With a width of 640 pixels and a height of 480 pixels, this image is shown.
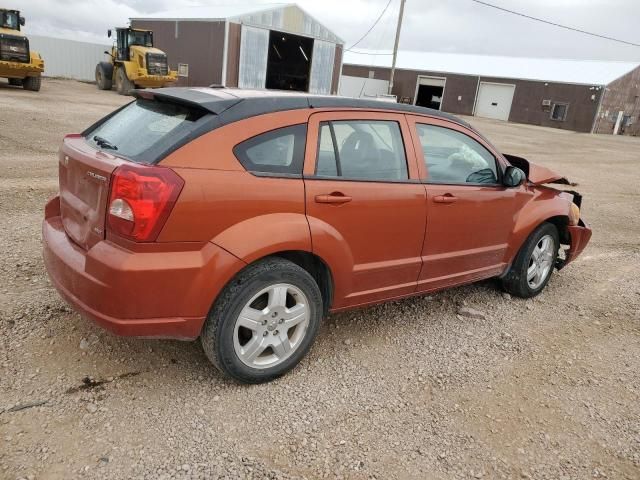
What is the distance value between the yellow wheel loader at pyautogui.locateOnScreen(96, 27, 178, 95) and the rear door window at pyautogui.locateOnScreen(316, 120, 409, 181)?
66.3 ft

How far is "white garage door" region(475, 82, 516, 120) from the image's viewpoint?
41938 millimetres

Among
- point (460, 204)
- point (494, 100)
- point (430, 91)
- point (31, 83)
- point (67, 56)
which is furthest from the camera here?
point (430, 91)

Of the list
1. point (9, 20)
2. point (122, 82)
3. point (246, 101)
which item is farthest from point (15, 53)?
point (246, 101)

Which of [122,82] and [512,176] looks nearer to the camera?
[512,176]

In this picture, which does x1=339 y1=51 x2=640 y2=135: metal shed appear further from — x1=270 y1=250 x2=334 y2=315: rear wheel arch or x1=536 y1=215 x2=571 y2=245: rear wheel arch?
x1=270 y1=250 x2=334 y2=315: rear wheel arch

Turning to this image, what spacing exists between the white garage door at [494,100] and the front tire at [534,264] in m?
40.5

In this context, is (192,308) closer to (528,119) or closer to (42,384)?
(42,384)

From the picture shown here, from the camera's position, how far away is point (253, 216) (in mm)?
2811

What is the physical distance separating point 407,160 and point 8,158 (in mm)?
7343

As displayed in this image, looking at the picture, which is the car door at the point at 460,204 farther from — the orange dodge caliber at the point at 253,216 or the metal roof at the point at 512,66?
the metal roof at the point at 512,66

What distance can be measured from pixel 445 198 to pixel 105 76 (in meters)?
25.4

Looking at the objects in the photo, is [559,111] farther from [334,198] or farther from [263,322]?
[263,322]

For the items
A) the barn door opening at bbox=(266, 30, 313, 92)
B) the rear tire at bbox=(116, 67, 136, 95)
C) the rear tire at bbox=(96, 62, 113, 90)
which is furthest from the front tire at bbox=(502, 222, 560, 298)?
the barn door opening at bbox=(266, 30, 313, 92)

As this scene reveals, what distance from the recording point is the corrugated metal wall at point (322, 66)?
93.6 ft
